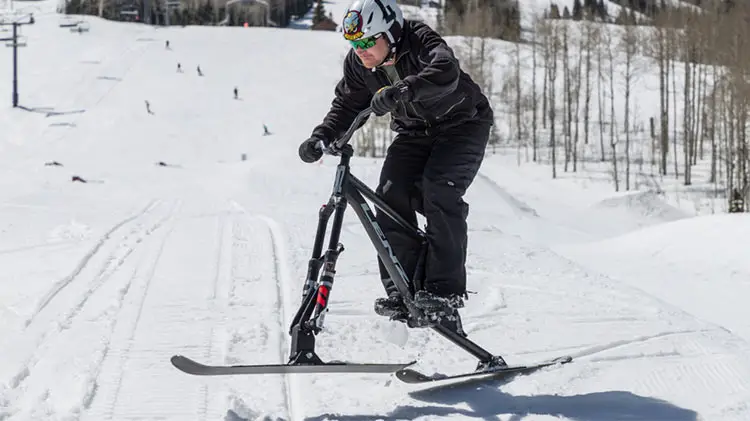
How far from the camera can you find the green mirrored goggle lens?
147 inches

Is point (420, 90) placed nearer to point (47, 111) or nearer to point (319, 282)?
point (319, 282)

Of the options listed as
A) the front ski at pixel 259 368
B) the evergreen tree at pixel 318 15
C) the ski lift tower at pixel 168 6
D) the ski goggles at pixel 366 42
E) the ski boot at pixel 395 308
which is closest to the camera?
the front ski at pixel 259 368

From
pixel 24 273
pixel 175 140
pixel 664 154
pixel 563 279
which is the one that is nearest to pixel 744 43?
pixel 664 154

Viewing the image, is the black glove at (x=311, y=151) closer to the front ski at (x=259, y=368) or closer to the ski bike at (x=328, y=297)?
the ski bike at (x=328, y=297)

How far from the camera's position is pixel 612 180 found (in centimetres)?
4019

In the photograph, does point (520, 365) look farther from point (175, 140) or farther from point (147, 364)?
point (175, 140)

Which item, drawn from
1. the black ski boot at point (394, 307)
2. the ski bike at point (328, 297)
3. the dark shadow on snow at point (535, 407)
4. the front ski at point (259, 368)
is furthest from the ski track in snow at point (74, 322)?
the black ski boot at point (394, 307)

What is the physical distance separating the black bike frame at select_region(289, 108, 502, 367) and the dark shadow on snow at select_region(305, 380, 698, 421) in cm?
31

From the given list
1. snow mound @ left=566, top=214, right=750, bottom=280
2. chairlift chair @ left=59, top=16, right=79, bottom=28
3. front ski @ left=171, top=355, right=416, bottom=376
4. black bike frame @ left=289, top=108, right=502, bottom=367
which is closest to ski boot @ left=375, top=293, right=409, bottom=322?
black bike frame @ left=289, top=108, right=502, bottom=367

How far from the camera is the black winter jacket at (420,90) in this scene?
357cm

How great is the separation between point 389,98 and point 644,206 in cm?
2390

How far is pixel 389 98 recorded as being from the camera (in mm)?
3363

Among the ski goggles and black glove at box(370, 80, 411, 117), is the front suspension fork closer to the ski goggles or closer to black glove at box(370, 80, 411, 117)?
black glove at box(370, 80, 411, 117)

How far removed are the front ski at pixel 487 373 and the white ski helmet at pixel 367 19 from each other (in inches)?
65.6
